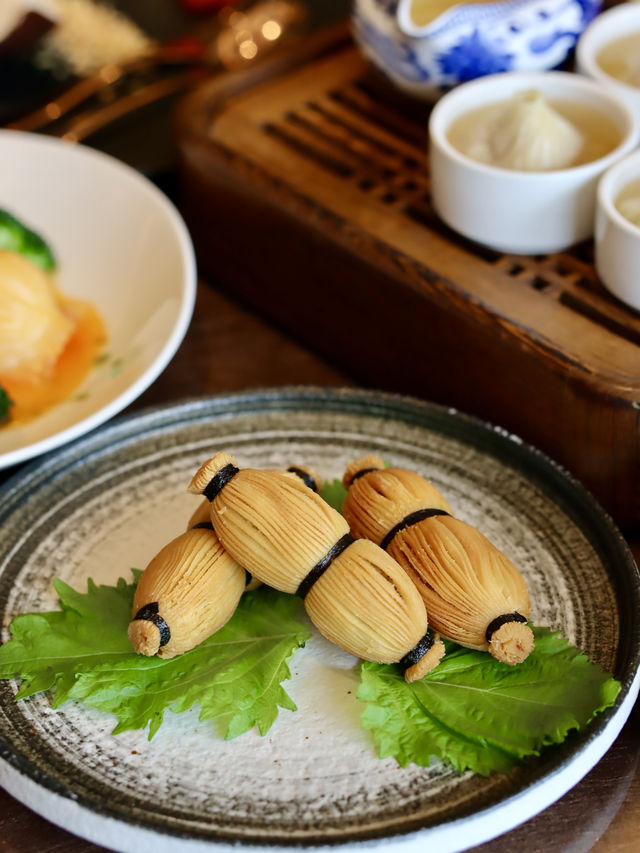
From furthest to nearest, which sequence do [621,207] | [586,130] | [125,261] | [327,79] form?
[327,79], [125,261], [586,130], [621,207]

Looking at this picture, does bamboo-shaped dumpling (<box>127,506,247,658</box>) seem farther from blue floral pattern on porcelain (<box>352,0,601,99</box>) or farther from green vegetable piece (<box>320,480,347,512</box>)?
blue floral pattern on porcelain (<box>352,0,601,99</box>)

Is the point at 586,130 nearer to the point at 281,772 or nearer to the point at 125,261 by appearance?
the point at 125,261

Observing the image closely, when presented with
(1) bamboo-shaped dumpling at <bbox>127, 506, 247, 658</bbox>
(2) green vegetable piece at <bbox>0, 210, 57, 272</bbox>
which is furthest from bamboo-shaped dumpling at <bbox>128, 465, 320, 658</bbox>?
(2) green vegetable piece at <bbox>0, 210, 57, 272</bbox>

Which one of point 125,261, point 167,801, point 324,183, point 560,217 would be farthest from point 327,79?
point 167,801

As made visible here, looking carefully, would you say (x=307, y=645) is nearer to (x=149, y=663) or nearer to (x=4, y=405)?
(x=149, y=663)

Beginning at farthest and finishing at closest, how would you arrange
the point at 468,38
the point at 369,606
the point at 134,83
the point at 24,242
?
the point at 134,83 → the point at 24,242 → the point at 468,38 → the point at 369,606

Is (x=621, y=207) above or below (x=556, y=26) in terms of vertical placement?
below

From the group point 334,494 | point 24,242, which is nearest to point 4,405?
point 24,242
